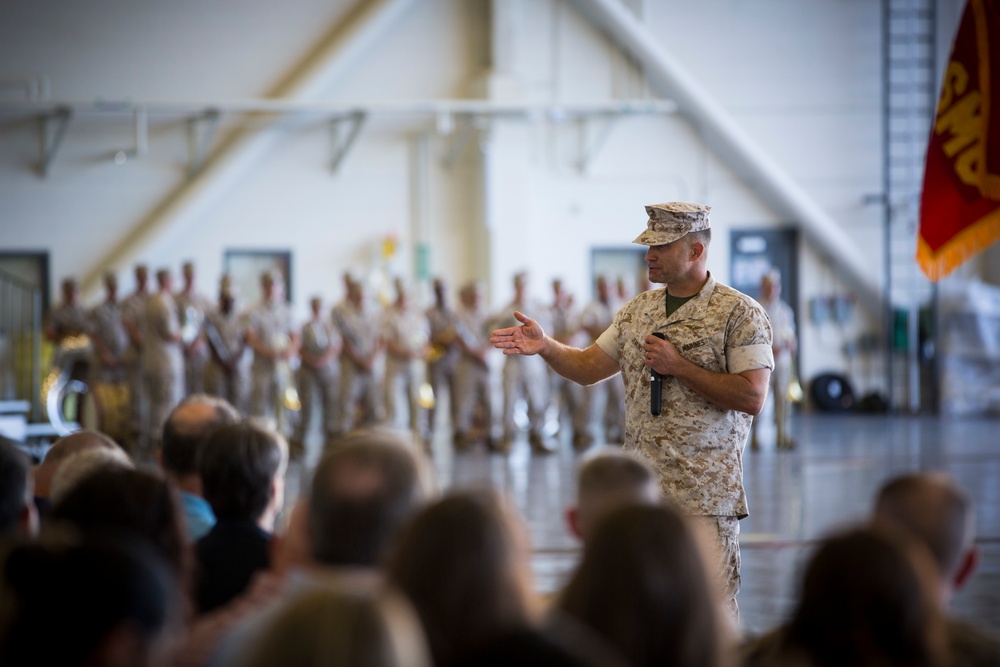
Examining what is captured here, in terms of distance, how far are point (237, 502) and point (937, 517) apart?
5.09ft

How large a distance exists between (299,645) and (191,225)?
13.9 m

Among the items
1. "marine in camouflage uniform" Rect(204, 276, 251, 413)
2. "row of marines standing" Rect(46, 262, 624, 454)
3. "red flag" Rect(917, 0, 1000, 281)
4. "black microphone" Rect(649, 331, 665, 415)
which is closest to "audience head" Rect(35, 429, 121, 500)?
"black microphone" Rect(649, 331, 665, 415)

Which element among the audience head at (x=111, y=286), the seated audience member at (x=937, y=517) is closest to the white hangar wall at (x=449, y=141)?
the audience head at (x=111, y=286)

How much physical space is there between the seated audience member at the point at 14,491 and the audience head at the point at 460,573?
127 cm

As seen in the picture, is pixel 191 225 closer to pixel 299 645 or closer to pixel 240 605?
pixel 240 605

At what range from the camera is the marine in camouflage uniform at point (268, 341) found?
11984 millimetres

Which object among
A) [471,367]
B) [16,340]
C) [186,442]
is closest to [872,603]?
[186,442]

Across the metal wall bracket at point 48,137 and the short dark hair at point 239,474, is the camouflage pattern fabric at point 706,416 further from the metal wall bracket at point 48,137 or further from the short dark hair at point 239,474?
the metal wall bracket at point 48,137

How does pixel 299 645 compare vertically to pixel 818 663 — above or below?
above

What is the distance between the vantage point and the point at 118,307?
12398 millimetres

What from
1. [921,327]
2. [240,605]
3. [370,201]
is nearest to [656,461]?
[240,605]

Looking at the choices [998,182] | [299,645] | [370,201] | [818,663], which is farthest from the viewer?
[370,201]

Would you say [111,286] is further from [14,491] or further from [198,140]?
[14,491]

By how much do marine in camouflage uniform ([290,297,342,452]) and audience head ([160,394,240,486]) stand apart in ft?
28.3
